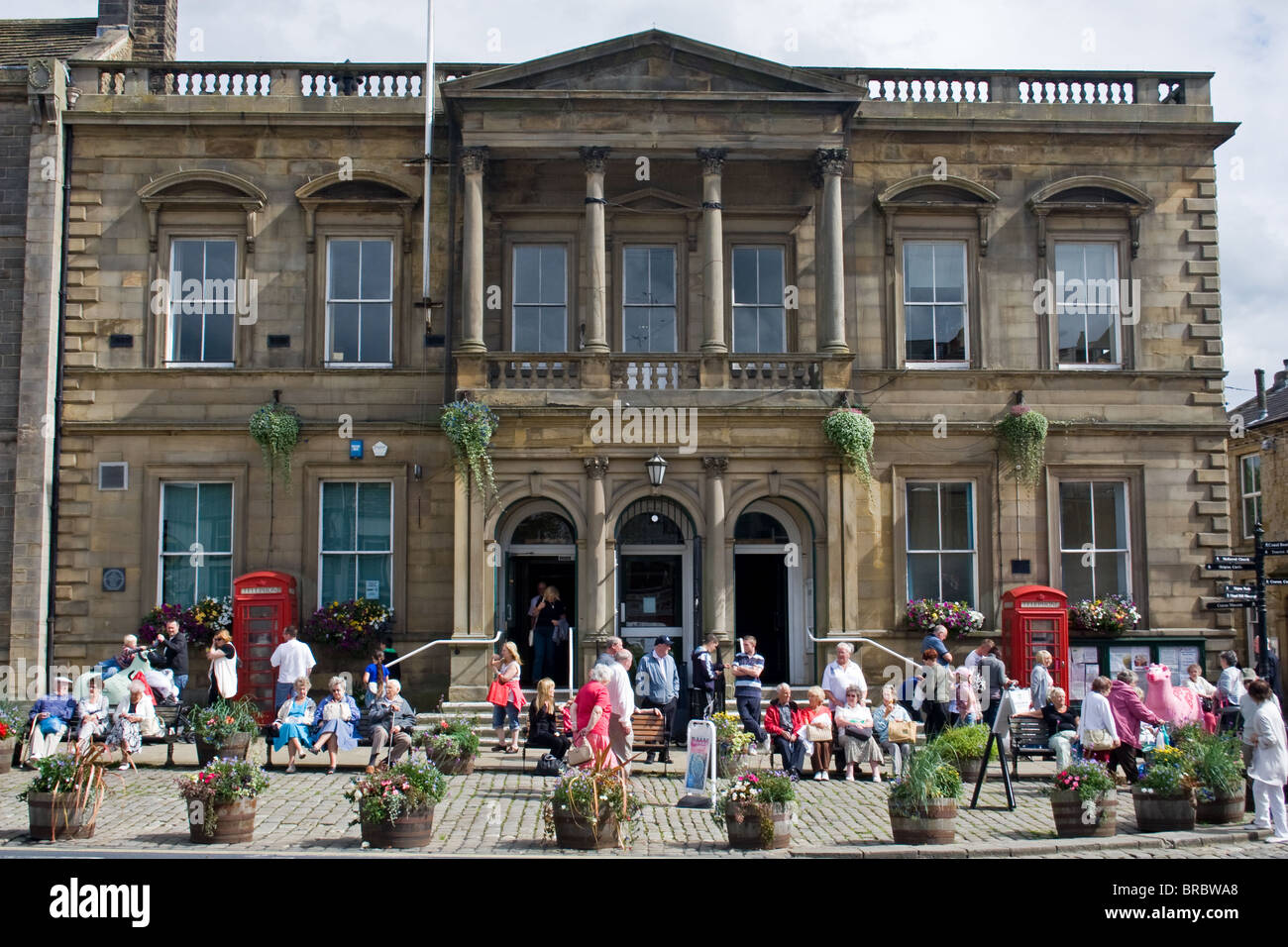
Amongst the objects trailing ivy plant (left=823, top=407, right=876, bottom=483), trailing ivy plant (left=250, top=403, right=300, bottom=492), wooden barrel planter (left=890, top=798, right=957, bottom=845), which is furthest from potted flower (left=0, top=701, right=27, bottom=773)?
trailing ivy plant (left=823, top=407, right=876, bottom=483)

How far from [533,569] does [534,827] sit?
933cm

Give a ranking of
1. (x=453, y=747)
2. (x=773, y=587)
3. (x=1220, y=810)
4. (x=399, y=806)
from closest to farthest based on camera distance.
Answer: (x=399, y=806) → (x=1220, y=810) → (x=453, y=747) → (x=773, y=587)

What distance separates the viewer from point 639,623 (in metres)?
22.3

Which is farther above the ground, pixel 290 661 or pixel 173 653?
pixel 173 653

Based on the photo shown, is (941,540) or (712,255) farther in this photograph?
(941,540)

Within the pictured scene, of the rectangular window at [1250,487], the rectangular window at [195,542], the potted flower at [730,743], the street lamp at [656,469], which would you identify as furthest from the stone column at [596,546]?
the rectangular window at [1250,487]

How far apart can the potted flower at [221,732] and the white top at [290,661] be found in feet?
8.16

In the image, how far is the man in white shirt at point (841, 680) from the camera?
17719 millimetres

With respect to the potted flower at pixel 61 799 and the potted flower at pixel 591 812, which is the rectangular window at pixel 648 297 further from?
the potted flower at pixel 61 799

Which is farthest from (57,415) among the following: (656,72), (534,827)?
(534,827)

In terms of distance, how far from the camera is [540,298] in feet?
76.1

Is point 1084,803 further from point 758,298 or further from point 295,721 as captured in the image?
point 758,298

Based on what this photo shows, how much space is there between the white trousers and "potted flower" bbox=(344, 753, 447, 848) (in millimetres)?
8453
